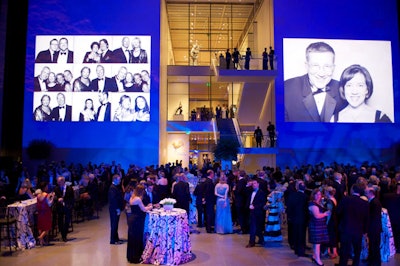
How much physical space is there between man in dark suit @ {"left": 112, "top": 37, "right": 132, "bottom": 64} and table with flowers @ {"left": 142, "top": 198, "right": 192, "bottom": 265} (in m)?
14.1

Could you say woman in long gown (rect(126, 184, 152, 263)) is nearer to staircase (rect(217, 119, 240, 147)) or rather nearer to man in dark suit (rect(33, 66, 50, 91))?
staircase (rect(217, 119, 240, 147))

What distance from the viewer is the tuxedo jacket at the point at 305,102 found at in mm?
20328

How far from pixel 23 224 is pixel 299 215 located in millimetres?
5897

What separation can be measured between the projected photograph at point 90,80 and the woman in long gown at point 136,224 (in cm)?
1293

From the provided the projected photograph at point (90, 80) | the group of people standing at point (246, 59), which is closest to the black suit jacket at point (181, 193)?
the projected photograph at point (90, 80)

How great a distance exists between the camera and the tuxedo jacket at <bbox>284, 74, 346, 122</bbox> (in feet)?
66.7

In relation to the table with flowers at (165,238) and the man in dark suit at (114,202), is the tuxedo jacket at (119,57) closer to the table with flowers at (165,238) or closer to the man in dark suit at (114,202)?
the man in dark suit at (114,202)

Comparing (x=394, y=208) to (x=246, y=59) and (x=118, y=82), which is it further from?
(x=118, y=82)

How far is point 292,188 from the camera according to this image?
26.9ft

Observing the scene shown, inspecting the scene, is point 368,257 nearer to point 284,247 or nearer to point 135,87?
point 284,247

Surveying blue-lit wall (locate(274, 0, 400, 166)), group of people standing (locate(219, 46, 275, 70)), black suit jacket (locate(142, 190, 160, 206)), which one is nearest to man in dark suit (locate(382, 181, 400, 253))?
black suit jacket (locate(142, 190, 160, 206))

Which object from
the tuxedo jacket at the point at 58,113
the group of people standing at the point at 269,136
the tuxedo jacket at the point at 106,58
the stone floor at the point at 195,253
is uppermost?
the tuxedo jacket at the point at 106,58

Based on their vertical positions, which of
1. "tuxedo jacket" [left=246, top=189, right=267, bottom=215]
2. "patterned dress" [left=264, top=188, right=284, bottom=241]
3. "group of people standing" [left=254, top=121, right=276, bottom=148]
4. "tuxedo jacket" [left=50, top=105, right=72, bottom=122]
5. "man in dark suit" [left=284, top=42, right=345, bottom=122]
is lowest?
"patterned dress" [left=264, top=188, right=284, bottom=241]

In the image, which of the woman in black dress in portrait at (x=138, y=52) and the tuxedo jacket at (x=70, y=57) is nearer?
the tuxedo jacket at (x=70, y=57)
